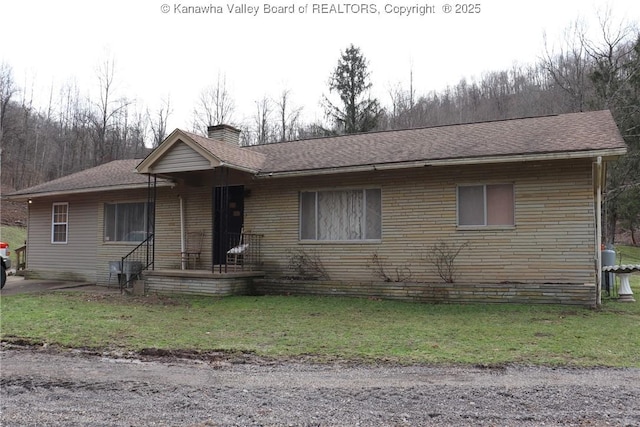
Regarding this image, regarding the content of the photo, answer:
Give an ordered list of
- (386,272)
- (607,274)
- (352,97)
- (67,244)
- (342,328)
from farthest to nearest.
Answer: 1. (352,97)
2. (67,244)
3. (607,274)
4. (386,272)
5. (342,328)

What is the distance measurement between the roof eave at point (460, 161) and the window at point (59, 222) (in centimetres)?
771

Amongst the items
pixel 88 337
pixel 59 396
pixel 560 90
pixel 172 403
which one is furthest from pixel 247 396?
pixel 560 90

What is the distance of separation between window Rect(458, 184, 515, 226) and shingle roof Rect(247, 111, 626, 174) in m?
0.82

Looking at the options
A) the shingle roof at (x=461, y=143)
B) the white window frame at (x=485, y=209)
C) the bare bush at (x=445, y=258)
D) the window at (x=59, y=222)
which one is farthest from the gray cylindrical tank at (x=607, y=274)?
the window at (x=59, y=222)

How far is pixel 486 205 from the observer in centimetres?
1053

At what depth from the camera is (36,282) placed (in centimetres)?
1520

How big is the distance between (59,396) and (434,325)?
217 inches

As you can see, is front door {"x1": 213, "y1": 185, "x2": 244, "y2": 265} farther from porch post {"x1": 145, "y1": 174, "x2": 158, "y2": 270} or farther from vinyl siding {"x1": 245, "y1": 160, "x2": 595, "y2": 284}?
porch post {"x1": 145, "y1": 174, "x2": 158, "y2": 270}

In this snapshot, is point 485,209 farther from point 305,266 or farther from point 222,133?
Answer: point 222,133

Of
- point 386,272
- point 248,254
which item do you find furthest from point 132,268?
point 386,272

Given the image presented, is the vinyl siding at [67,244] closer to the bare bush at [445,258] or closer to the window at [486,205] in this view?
the bare bush at [445,258]

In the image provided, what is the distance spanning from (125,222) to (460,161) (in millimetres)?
9985

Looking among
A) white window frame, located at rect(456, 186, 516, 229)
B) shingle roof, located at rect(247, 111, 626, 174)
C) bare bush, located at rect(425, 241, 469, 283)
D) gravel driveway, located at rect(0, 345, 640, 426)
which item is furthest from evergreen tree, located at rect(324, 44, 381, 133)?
gravel driveway, located at rect(0, 345, 640, 426)

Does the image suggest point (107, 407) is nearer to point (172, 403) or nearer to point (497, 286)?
point (172, 403)
